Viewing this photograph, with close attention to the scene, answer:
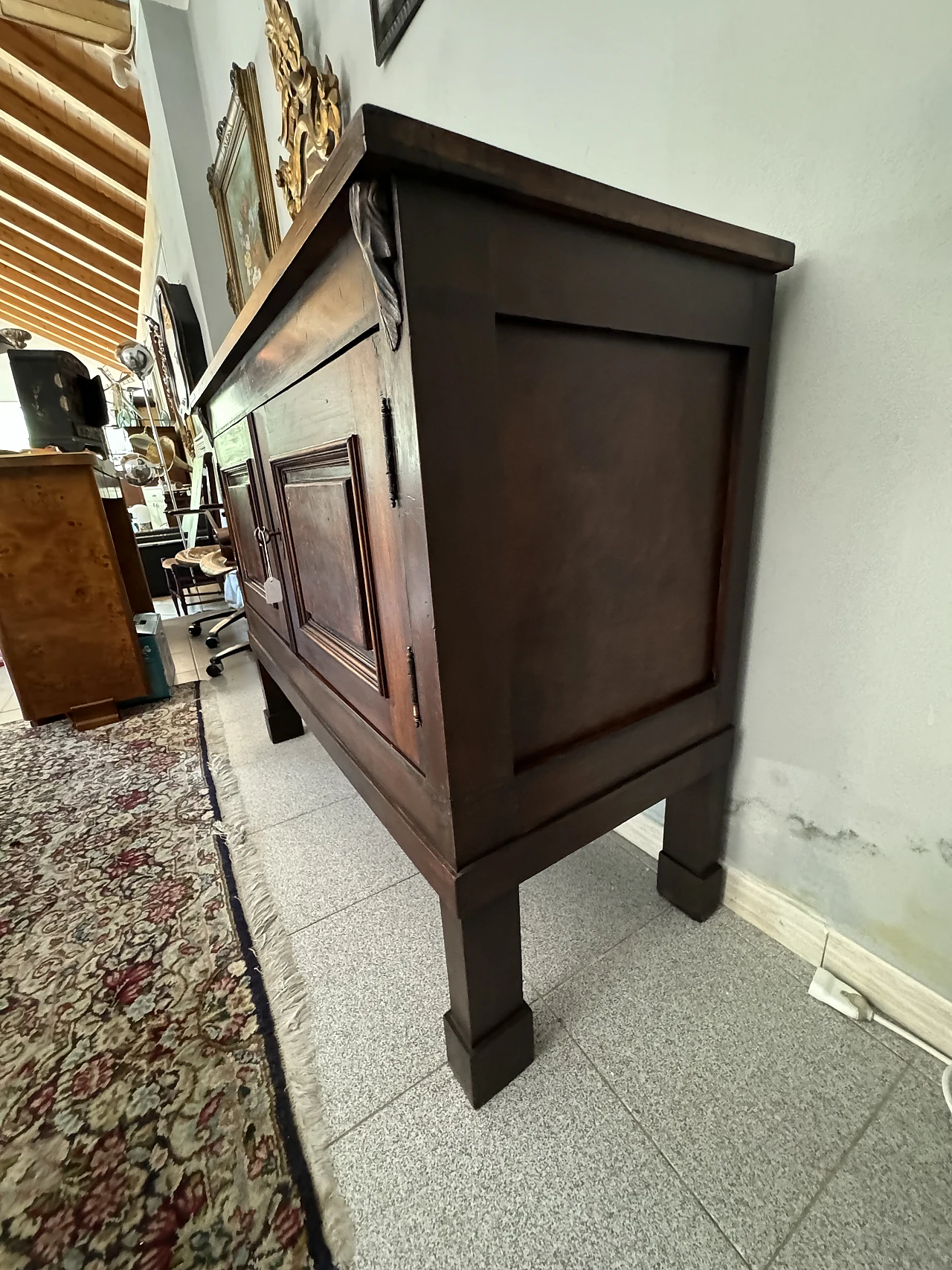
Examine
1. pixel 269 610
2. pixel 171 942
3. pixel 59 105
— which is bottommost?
pixel 171 942

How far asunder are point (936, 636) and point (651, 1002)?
670 millimetres

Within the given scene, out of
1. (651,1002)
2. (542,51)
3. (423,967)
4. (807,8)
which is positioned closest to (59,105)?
(542,51)

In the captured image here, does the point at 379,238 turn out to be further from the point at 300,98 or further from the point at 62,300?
the point at 62,300

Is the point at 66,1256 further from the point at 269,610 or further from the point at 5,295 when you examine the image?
the point at 5,295

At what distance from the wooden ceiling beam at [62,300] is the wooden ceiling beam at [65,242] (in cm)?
145

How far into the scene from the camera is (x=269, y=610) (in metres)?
1.26

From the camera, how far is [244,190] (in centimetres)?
239

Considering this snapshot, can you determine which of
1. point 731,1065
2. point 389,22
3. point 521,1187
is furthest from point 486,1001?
point 389,22

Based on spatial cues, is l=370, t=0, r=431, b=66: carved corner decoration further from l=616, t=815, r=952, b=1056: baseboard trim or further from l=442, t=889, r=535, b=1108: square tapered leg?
l=616, t=815, r=952, b=1056: baseboard trim

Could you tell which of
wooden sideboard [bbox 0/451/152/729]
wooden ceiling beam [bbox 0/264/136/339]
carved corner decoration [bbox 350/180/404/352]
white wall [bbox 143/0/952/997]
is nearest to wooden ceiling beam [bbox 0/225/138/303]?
wooden ceiling beam [bbox 0/264/136/339]

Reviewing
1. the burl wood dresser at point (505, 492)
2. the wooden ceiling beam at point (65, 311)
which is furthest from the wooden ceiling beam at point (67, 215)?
the burl wood dresser at point (505, 492)

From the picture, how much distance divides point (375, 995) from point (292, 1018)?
0.43 ft

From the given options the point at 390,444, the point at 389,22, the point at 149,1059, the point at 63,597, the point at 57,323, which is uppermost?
the point at 57,323

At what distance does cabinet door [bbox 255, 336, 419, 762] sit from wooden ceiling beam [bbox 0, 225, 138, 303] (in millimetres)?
7343
